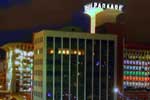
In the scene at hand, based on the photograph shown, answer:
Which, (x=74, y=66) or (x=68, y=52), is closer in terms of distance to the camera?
(x=68, y=52)

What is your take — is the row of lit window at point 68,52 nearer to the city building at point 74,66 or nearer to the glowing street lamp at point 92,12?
the city building at point 74,66

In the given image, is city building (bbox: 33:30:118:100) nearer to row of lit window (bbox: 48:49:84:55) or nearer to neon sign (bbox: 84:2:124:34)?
row of lit window (bbox: 48:49:84:55)

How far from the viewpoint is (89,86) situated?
383 ft

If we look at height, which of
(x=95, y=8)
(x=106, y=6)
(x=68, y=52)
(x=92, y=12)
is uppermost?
(x=106, y=6)

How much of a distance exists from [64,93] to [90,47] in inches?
683

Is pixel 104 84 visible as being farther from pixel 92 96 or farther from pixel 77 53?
pixel 77 53

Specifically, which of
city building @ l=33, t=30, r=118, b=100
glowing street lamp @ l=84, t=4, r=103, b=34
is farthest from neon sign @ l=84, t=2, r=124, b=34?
city building @ l=33, t=30, r=118, b=100

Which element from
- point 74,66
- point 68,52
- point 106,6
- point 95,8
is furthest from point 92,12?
point 74,66

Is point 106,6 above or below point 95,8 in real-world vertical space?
above

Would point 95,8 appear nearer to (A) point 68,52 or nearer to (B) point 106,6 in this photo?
(B) point 106,6

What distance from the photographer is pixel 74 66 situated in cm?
11556

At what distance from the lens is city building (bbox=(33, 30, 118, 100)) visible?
367 feet

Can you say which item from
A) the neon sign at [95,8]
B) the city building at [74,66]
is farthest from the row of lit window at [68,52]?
the neon sign at [95,8]

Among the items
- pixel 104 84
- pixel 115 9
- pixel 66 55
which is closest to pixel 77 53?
pixel 66 55
